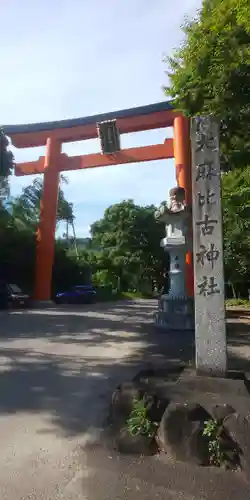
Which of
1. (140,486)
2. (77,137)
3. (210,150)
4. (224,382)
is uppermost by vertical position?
(77,137)

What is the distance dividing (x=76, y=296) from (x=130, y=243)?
10.7 m

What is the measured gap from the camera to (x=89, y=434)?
3779 millimetres

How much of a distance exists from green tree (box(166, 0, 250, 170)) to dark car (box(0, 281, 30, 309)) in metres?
11.2

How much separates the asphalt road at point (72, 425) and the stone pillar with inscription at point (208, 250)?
4.15ft

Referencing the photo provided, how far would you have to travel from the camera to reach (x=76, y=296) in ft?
71.9

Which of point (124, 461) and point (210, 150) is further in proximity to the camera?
point (210, 150)

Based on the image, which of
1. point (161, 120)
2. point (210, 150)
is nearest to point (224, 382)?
point (210, 150)

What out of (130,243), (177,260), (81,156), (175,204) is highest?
(81,156)

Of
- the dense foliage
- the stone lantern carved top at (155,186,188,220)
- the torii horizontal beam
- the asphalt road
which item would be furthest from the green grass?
the dense foliage

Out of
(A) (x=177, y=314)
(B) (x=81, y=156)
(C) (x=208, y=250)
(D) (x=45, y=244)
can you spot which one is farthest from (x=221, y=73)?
(D) (x=45, y=244)

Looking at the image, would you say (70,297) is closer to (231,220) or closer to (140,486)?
(231,220)

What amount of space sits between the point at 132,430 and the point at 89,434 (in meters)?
0.48

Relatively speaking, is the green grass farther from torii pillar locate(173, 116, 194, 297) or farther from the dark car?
torii pillar locate(173, 116, 194, 297)

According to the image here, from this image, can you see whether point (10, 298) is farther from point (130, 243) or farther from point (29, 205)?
point (130, 243)
